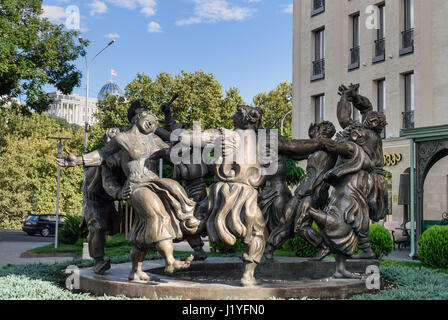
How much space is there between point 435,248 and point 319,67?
18285 mm

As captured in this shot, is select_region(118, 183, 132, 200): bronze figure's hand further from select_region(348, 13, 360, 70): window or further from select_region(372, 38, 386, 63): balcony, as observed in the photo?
select_region(348, 13, 360, 70): window

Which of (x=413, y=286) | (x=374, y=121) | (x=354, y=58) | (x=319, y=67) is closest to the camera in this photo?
(x=413, y=286)

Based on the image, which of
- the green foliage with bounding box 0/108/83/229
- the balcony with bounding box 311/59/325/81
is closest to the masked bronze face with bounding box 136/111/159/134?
the balcony with bounding box 311/59/325/81

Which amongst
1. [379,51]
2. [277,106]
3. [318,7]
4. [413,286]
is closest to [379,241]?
[413,286]

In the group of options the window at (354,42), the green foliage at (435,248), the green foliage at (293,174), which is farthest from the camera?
the window at (354,42)

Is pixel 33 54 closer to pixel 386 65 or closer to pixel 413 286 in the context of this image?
pixel 386 65

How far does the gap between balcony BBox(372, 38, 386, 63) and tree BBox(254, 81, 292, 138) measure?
19.1 m

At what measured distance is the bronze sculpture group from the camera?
6.12 m

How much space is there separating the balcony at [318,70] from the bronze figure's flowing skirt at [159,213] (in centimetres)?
2287

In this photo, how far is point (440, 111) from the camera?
72.4 ft

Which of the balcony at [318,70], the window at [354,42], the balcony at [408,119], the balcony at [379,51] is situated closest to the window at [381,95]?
the balcony at [379,51]

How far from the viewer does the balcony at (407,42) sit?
2347 cm

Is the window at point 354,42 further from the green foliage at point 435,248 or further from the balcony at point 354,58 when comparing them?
the green foliage at point 435,248

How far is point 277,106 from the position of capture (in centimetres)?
4506
